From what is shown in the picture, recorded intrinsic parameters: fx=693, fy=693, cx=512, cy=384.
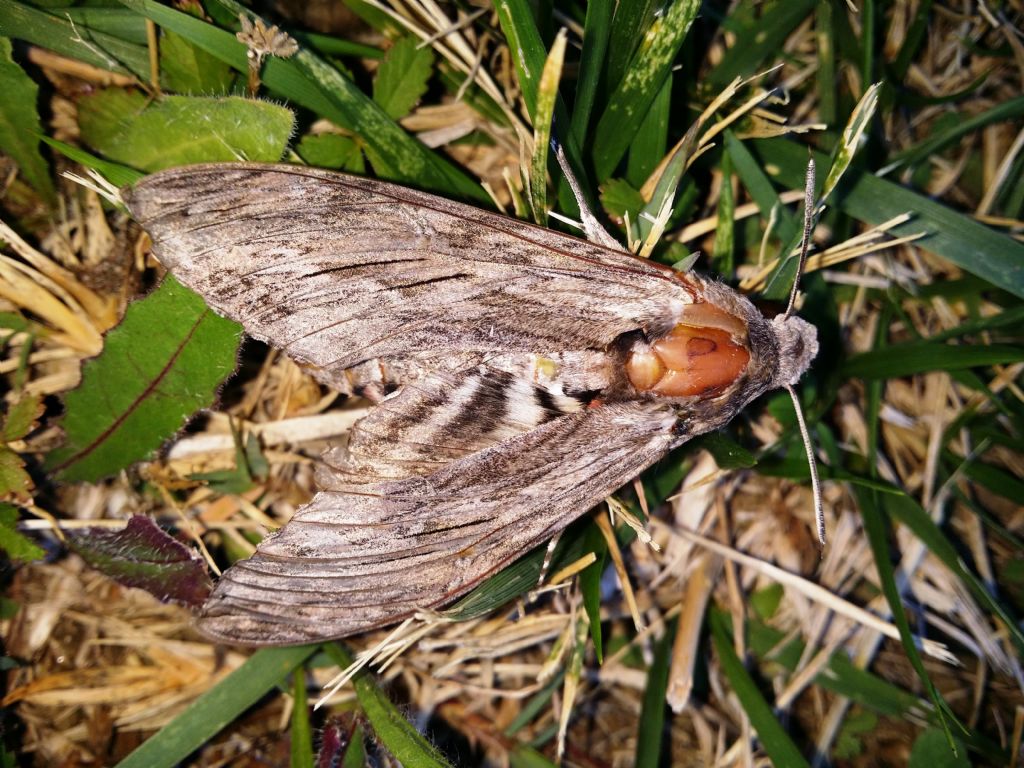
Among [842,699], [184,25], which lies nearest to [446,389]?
[184,25]

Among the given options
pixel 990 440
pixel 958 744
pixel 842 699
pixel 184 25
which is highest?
pixel 184 25

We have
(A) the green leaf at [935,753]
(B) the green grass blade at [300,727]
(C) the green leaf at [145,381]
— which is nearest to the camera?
(C) the green leaf at [145,381]

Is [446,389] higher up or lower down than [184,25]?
lower down

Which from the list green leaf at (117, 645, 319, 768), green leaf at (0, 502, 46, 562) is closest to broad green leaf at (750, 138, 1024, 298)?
green leaf at (117, 645, 319, 768)

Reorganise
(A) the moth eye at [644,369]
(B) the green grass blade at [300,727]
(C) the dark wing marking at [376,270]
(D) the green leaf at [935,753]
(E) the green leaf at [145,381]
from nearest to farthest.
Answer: (C) the dark wing marking at [376,270], (A) the moth eye at [644,369], (E) the green leaf at [145,381], (B) the green grass blade at [300,727], (D) the green leaf at [935,753]

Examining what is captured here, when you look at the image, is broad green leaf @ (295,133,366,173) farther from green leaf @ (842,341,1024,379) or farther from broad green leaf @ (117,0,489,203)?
green leaf @ (842,341,1024,379)

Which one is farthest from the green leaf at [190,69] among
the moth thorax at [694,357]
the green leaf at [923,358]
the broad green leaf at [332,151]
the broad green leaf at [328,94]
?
the green leaf at [923,358]

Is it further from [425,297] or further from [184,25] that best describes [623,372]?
[184,25]

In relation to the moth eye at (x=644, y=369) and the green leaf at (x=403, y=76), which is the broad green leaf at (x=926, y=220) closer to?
the moth eye at (x=644, y=369)
